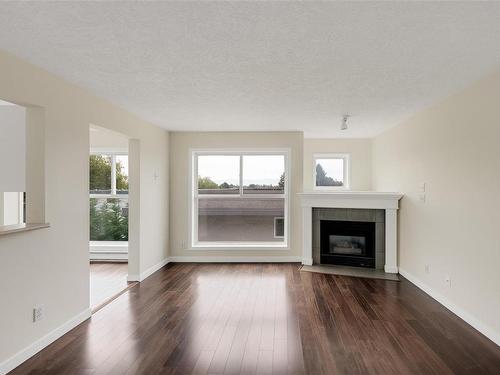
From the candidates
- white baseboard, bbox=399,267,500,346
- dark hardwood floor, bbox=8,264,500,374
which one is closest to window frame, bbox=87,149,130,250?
dark hardwood floor, bbox=8,264,500,374

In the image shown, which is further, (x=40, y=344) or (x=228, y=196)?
(x=228, y=196)

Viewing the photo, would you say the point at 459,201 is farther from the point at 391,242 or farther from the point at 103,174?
the point at 103,174

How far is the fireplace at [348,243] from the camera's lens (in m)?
5.55

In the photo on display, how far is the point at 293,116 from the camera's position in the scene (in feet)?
15.3

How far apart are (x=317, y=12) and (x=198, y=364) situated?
8.23ft

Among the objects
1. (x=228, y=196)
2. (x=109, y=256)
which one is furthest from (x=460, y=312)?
(x=109, y=256)

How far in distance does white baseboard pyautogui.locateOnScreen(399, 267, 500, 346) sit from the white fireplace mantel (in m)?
0.58

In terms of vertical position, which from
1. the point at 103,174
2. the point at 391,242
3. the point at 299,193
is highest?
the point at 103,174

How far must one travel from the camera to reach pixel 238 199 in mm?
6145

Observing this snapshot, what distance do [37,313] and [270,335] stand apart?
6.40 feet

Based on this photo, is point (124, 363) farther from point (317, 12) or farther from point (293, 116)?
point (293, 116)

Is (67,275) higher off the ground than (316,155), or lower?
lower

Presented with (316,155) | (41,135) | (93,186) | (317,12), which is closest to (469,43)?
(317,12)

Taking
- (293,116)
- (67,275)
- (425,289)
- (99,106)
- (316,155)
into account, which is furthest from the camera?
(316,155)
